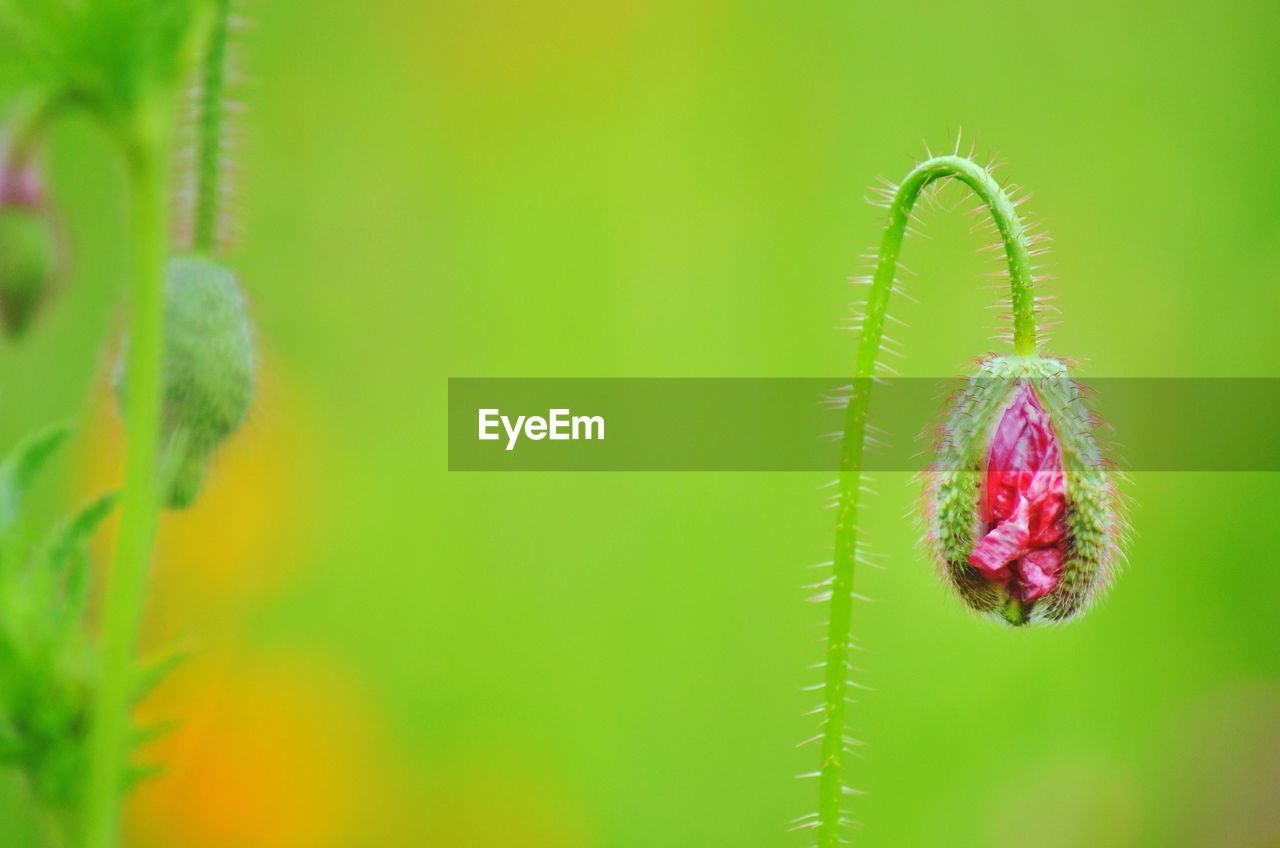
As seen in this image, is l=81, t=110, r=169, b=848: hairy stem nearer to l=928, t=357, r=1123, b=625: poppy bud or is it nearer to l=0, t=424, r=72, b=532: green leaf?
l=0, t=424, r=72, b=532: green leaf

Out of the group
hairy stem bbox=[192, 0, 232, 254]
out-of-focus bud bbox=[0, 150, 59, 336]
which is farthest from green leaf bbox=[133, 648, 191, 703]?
hairy stem bbox=[192, 0, 232, 254]

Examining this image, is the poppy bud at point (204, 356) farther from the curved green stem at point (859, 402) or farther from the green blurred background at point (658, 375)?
the green blurred background at point (658, 375)

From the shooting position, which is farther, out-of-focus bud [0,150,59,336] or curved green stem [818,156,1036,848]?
curved green stem [818,156,1036,848]

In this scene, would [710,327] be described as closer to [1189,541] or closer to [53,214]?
[1189,541]

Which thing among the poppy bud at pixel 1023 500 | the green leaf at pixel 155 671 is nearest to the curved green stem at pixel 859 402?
the poppy bud at pixel 1023 500

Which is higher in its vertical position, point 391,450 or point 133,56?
point 133,56

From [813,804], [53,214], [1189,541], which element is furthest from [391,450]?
[53,214]

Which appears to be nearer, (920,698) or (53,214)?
(53,214)
